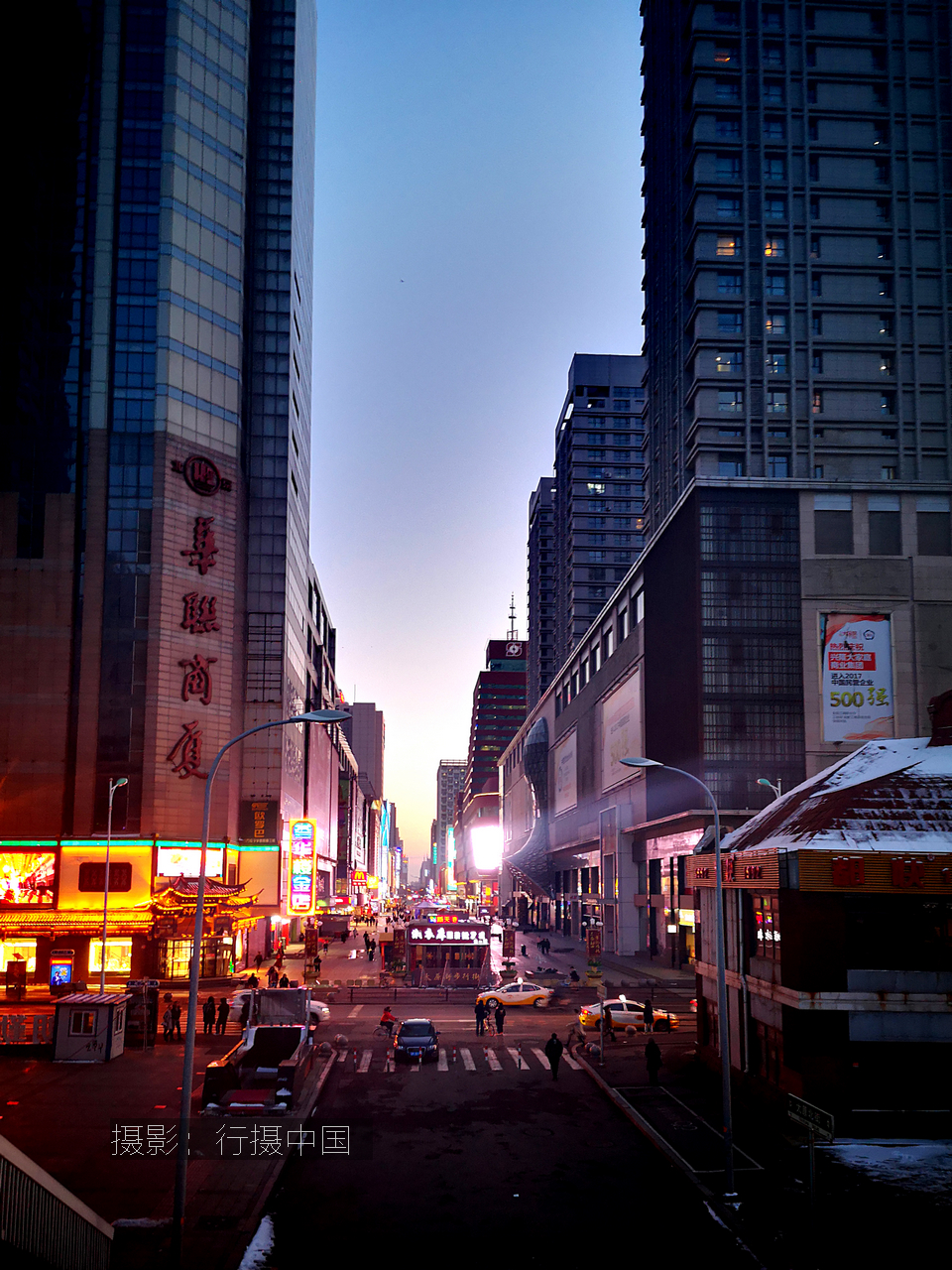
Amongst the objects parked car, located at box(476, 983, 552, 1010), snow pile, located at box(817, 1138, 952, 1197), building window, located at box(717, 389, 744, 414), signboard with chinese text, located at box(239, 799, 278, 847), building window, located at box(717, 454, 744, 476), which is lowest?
parked car, located at box(476, 983, 552, 1010)

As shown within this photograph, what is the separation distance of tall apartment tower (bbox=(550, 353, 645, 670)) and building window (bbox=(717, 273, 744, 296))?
7818 centimetres

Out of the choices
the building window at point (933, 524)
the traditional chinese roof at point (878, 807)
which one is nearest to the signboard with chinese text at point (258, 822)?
the building window at point (933, 524)

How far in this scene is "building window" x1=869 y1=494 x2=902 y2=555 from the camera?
77.6m

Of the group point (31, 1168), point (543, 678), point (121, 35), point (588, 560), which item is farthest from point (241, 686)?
point (543, 678)

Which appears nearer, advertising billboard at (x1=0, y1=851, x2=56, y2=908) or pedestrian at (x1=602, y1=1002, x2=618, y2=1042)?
pedestrian at (x1=602, y1=1002, x2=618, y2=1042)

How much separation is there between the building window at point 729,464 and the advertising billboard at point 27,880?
59793mm

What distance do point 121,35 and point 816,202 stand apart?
57.1 metres

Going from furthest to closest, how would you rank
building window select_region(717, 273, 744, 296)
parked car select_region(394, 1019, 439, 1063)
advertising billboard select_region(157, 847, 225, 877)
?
building window select_region(717, 273, 744, 296)
advertising billboard select_region(157, 847, 225, 877)
parked car select_region(394, 1019, 439, 1063)

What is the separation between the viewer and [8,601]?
7219 cm

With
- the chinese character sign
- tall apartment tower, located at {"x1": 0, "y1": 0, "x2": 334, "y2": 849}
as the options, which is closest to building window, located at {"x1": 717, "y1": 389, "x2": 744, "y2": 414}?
tall apartment tower, located at {"x1": 0, "y1": 0, "x2": 334, "y2": 849}

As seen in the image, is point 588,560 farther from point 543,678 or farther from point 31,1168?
point 31,1168

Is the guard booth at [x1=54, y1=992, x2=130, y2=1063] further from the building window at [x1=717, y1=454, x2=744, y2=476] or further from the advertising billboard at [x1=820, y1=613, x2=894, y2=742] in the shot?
the building window at [x1=717, y1=454, x2=744, y2=476]

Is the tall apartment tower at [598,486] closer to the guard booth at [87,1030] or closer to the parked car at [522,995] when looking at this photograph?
the parked car at [522,995]

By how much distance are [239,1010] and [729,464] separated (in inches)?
2432
